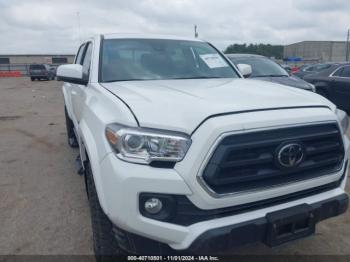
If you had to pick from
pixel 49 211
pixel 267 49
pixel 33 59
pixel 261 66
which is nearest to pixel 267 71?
pixel 261 66

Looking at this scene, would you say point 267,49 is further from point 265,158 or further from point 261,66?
point 265,158

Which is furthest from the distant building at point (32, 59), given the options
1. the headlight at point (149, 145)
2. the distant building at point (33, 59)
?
the headlight at point (149, 145)

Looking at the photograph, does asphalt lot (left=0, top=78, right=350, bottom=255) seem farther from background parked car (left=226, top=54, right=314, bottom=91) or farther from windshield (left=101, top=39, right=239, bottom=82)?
background parked car (left=226, top=54, right=314, bottom=91)

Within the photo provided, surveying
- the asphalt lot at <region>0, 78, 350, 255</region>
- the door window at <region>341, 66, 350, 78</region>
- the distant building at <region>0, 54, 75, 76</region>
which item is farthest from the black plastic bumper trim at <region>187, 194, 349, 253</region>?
the distant building at <region>0, 54, 75, 76</region>

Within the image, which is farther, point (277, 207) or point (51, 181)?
point (51, 181)

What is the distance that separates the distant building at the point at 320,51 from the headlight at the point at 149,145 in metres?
56.2

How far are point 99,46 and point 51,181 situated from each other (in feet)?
6.44

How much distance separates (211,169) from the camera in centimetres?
188

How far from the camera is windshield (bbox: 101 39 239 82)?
327 centimetres

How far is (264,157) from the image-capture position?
1991 millimetres

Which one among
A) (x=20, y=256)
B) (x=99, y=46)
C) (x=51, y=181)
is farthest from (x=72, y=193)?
(x=99, y=46)

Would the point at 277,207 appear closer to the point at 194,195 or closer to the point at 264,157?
the point at 264,157

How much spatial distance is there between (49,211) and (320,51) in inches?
2602

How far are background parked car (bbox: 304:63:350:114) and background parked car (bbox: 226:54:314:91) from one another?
1.49 m
